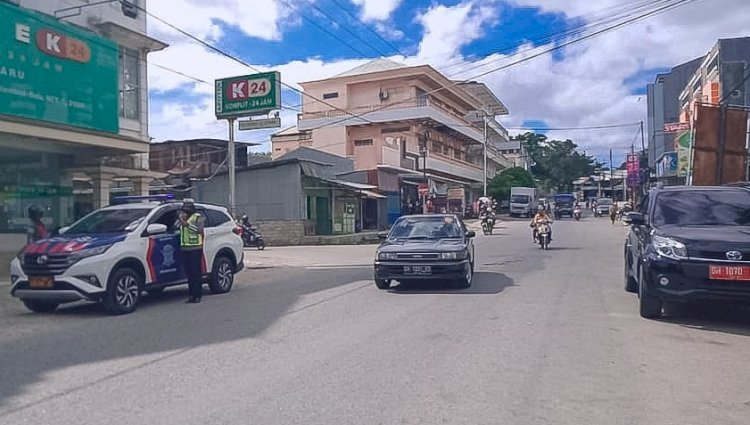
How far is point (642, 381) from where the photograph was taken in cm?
626

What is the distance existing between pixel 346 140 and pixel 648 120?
3014 centimetres

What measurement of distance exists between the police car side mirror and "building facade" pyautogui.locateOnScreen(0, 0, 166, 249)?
565 cm

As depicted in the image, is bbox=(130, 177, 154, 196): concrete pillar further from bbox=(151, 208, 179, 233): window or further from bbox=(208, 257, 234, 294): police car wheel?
bbox=(151, 208, 179, 233): window

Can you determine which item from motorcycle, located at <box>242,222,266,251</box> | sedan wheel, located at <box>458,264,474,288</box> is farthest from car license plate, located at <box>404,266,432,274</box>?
motorcycle, located at <box>242,222,266,251</box>

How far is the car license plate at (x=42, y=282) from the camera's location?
10398 mm

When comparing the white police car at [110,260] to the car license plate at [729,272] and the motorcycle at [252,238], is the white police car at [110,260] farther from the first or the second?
the motorcycle at [252,238]

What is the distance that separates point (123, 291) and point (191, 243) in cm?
148

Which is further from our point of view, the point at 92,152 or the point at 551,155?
the point at 551,155

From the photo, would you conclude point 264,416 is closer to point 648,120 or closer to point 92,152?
point 92,152

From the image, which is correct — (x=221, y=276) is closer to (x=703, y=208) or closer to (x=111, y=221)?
(x=111, y=221)

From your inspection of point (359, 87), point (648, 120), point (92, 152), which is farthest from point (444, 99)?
point (92, 152)

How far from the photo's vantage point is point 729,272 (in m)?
8.47

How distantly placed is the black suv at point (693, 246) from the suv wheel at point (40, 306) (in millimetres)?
9080

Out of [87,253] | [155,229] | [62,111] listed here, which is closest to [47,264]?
[87,253]
